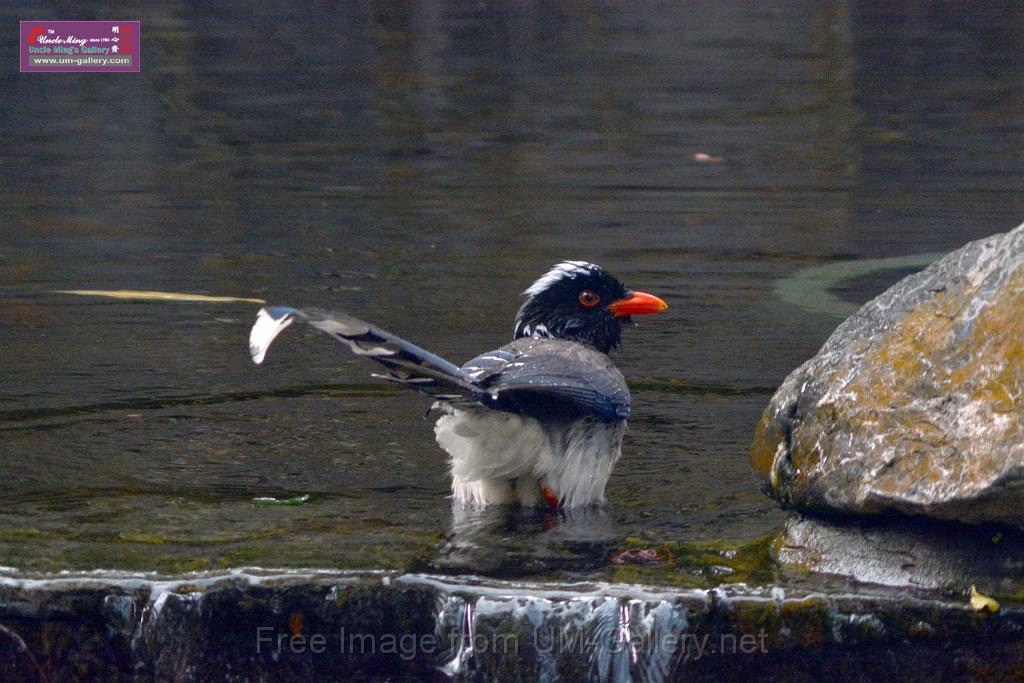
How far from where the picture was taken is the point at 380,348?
4.55 m

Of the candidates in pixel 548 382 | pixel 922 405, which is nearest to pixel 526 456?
pixel 548 382

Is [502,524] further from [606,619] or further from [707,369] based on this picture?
[707,369]

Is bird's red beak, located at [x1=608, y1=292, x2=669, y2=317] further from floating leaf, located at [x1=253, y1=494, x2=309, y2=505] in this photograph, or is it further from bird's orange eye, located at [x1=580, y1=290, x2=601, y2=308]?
floating leaf, located at [x1=253, y1=494, x2=309, y2=505]

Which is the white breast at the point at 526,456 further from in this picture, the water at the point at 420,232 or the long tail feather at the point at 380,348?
the long tail feather at the point at 380,348

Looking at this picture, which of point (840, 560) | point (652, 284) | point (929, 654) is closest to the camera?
Result: point (929, 654)

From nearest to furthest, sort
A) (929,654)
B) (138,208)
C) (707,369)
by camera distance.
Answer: (929,654)
(707,369)
(138,208)

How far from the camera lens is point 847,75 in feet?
63.1

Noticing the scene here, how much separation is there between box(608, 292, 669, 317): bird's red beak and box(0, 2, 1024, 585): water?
1.63ft

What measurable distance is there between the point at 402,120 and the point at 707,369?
909 cm

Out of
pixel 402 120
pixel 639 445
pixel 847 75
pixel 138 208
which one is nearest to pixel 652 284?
pixel 639 445

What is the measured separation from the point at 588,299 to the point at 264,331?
222 centimetres

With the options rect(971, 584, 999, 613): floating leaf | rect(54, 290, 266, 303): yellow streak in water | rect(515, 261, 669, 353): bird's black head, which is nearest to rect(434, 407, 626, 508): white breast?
rect(515, 261, 669, 353): bird's black head

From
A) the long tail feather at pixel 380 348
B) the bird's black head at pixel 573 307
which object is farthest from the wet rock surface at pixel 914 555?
the bird's black head at pixel 573 307

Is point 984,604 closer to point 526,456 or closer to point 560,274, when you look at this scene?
point 526,456
